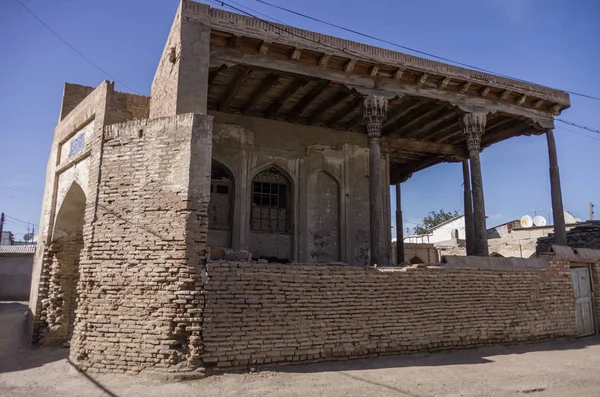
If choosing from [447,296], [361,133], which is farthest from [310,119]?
[447,296]

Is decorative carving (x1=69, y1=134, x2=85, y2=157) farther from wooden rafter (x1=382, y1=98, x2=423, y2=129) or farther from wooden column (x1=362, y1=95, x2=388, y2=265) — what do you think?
wooden rafter (x1=382, y1=98, x2=423, y2=129)

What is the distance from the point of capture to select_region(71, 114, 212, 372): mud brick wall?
7.03m

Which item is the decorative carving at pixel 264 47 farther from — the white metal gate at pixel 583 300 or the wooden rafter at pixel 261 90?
the white metal gate at pixel 583 300

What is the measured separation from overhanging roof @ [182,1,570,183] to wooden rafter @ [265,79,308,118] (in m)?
0.03

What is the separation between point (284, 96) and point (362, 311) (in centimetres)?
634

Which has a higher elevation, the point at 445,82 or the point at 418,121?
the point at 445,82

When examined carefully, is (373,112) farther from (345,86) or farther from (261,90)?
(261,90)

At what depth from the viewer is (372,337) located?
8.26 meters

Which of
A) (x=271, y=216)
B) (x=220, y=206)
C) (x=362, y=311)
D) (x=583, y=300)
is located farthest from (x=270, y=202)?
(x=583, y=300)

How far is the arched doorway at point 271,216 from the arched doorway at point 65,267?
439 centimetres

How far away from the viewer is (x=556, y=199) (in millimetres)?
12914

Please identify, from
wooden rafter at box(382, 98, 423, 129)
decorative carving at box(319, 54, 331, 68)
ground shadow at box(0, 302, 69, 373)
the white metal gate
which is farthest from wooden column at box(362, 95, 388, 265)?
ground shadow at box(0, 302, 69, 373)

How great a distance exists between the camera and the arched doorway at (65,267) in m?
11.0

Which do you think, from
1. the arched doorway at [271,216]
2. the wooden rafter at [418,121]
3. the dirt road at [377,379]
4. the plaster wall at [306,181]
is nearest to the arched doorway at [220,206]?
the plaster wall at [306,181]
